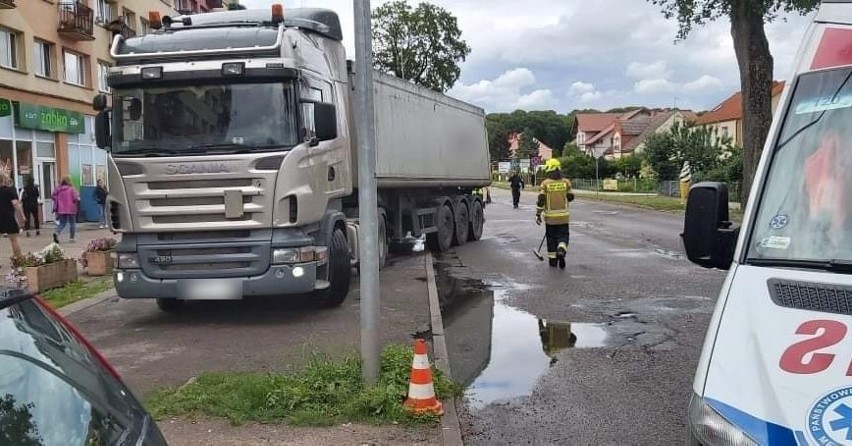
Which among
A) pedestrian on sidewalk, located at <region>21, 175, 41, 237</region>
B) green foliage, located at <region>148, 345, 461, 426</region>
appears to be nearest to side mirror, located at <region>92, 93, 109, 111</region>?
green foliage, located at <region>148, 345, 461, 426</region>

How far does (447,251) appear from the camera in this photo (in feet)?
56.4

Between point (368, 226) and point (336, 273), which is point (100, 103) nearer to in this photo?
point (336, 273)

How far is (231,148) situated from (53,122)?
71.1 ft

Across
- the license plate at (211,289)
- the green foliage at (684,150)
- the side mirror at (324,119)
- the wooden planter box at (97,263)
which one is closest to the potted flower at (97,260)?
the wooden planter box at (97,263)

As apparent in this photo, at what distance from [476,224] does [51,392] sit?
17.8 meters

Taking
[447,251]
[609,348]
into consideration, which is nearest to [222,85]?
[609,348]

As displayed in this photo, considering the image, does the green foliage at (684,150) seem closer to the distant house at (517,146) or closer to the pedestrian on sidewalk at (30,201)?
the pedestrian on sidewalk at (30,201)

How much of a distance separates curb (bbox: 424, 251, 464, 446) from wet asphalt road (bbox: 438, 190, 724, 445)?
121 mm

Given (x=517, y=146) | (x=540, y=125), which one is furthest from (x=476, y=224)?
(x=540, y=125)

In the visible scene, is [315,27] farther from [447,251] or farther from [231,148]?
[447,251]

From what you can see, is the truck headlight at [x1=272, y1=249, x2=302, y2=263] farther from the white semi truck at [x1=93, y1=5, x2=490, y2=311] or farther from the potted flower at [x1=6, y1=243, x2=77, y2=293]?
the potted flower at [x1=6, y1=243, x2=77, y2=293]

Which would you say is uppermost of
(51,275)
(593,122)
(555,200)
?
(593,122)

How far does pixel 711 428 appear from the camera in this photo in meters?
2.55

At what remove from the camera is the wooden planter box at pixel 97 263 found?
12.8 meters
